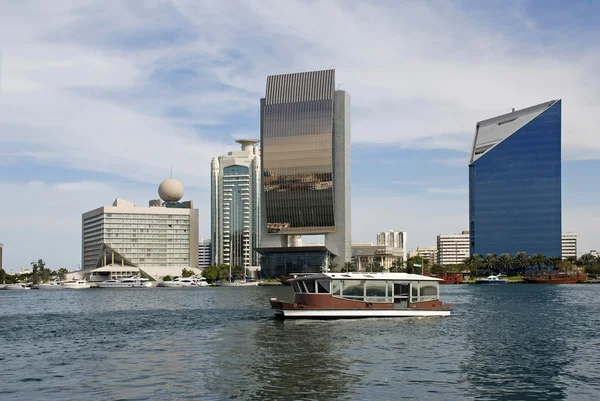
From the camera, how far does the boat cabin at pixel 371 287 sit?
7369 centimetres

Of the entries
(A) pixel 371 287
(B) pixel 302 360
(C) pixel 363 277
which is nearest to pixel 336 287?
(C) pixel 363 277

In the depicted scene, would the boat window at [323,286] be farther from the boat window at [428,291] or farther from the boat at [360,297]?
the boat window at [428,291]

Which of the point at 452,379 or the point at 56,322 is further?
the point at 56,322

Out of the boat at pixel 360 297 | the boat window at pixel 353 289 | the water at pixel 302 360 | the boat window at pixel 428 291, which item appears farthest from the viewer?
the boat window at pixel 428 291

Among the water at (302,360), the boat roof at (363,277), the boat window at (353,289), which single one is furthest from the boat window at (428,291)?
the boat window at (353,289)

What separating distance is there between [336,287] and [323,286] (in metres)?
1.34

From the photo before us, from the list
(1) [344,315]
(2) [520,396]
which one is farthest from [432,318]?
(2) [520,396]

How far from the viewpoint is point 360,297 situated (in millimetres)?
74562

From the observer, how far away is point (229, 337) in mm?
59562

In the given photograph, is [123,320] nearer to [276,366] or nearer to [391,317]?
[391,317]

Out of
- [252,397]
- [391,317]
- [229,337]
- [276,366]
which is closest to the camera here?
[252,397]

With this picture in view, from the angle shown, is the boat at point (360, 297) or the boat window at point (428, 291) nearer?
the boat at point (360, 297)

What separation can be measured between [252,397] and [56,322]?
167 ft

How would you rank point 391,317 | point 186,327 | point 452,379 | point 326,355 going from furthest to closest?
point 391,317
point 186,327
point 326,355
point 452,379
